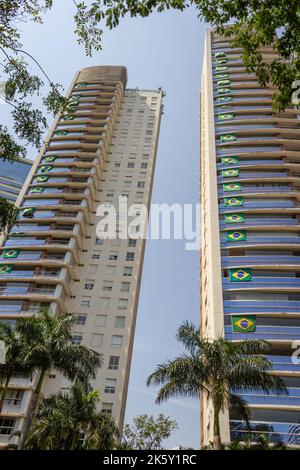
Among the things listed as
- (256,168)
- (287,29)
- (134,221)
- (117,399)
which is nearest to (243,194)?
(256,168)

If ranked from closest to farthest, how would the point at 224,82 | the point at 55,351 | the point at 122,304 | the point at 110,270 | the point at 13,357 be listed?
the point at 55,351, the point at 13,357, the point at 122,304, the point at 110,270, the point at 224,82

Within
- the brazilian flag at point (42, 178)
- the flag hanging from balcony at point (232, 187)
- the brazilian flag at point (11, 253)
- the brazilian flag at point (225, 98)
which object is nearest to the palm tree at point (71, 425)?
the brazilian flag at point (11, 253)

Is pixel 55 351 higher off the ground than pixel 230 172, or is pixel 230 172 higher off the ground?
pixel 230 172

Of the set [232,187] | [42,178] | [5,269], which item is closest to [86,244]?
[5,269]

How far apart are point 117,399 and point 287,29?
3514 cm

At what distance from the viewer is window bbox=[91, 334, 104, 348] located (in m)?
43.7

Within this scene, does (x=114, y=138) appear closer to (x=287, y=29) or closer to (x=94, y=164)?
(x=94, y=164)

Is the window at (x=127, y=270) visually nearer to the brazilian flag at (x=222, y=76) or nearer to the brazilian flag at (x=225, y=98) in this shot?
the brazilian flag at (x=225, y=98)

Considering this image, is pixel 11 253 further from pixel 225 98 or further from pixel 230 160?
pixel 225 98

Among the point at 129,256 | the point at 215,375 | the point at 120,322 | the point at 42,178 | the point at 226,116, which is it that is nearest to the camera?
the point at 215,375

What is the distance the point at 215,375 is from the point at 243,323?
1893 centimetres

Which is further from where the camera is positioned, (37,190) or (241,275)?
(37,190)

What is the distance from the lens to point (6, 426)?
36.3 meters

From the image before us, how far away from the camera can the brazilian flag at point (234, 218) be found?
157 ft
